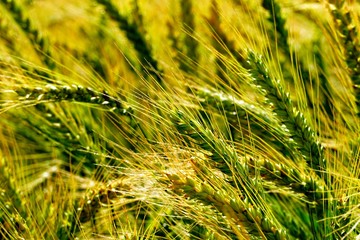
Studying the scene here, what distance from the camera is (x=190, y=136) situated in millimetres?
913

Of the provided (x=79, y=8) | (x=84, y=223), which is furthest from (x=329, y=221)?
(x=79, y=8)

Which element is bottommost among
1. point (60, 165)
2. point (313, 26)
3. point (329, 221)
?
point (60, 165)

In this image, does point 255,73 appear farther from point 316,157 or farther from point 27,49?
point 27,49

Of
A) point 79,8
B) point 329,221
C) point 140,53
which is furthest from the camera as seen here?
point 79,8

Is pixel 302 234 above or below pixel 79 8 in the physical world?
below

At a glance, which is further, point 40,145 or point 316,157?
point 40,145

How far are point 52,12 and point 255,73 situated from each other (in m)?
1.23

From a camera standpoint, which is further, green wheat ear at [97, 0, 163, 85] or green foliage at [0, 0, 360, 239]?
green wheat ear at [97, 0, 163, 85]

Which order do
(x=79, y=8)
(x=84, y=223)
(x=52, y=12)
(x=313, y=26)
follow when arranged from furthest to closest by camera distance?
(x=52, y=12)
(x=79, y=8)
(x=313, y=26)
(x=84, y=223)

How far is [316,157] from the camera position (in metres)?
0.94

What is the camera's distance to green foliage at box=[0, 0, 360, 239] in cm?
89

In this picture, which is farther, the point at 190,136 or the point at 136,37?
the point at 136,37

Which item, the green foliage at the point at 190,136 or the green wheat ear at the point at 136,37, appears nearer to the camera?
the green foliage at the point at 190,136

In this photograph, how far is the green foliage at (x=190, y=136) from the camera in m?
0.89
